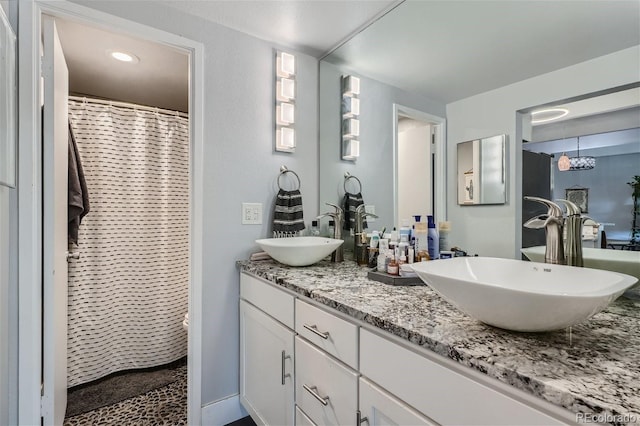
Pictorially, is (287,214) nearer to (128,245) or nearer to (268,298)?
(268,298)

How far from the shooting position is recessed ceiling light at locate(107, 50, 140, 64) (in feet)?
6.42

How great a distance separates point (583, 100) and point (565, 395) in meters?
0.99

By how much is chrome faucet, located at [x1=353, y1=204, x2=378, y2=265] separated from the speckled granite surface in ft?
1.82

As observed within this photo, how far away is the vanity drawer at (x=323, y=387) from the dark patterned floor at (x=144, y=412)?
954 millimetres

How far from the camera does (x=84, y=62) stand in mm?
2098

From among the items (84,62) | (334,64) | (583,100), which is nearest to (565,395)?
(583,100)

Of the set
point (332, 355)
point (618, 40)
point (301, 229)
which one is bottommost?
point (332, 355)

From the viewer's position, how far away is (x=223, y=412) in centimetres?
168

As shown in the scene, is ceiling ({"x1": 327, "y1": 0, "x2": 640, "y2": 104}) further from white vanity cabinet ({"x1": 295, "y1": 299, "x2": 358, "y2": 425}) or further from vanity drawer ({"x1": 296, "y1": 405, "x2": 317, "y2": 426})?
vanity drawer ({"x1": 296, "y1": 405, "x2": 317, "y2": 426})

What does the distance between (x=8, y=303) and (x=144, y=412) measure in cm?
94

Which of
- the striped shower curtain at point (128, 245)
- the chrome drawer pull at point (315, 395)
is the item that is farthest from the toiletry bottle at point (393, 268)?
the striped shower curtain at point (128, 245)

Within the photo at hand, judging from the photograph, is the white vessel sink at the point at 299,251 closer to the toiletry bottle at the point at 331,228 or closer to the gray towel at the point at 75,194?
the toiletry bottle at the point at 331,228

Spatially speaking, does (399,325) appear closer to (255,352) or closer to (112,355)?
(255,352)

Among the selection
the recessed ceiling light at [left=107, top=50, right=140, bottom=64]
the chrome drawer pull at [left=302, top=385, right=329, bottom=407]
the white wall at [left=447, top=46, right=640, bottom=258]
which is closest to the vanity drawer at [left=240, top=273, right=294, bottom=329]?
the chrome drawer pull at [left=302, top=385, right=329, bottom=407]
